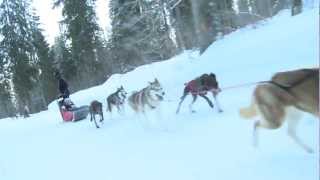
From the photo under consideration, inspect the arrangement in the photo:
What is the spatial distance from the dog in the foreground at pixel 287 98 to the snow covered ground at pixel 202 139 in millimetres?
462

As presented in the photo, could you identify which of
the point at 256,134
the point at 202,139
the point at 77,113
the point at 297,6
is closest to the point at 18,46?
the point at 77,113

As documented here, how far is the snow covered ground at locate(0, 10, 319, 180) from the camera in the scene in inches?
257

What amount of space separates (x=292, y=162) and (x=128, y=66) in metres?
37.4

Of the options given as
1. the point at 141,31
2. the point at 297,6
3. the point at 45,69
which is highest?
the point at 141,31

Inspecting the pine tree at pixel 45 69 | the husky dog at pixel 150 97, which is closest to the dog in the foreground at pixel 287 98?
the husky dog at pixel 150 97

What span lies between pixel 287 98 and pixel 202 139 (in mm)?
3336

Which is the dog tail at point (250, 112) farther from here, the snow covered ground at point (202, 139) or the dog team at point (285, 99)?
the snow covered ground at point (202, 139)

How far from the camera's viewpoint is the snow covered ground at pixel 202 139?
21.5ft

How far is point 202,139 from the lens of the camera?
8.77m

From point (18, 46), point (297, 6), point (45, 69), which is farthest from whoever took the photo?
point (45, 69)

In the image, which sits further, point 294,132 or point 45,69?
point 45,69

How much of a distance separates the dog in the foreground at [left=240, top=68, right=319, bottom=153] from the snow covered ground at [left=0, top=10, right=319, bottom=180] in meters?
0.46

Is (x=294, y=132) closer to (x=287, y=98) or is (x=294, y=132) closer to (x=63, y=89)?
(x=287, y=98)

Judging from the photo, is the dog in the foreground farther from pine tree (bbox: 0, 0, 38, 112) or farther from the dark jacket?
pine tree (bbox: 0, 0, 38, 112)
